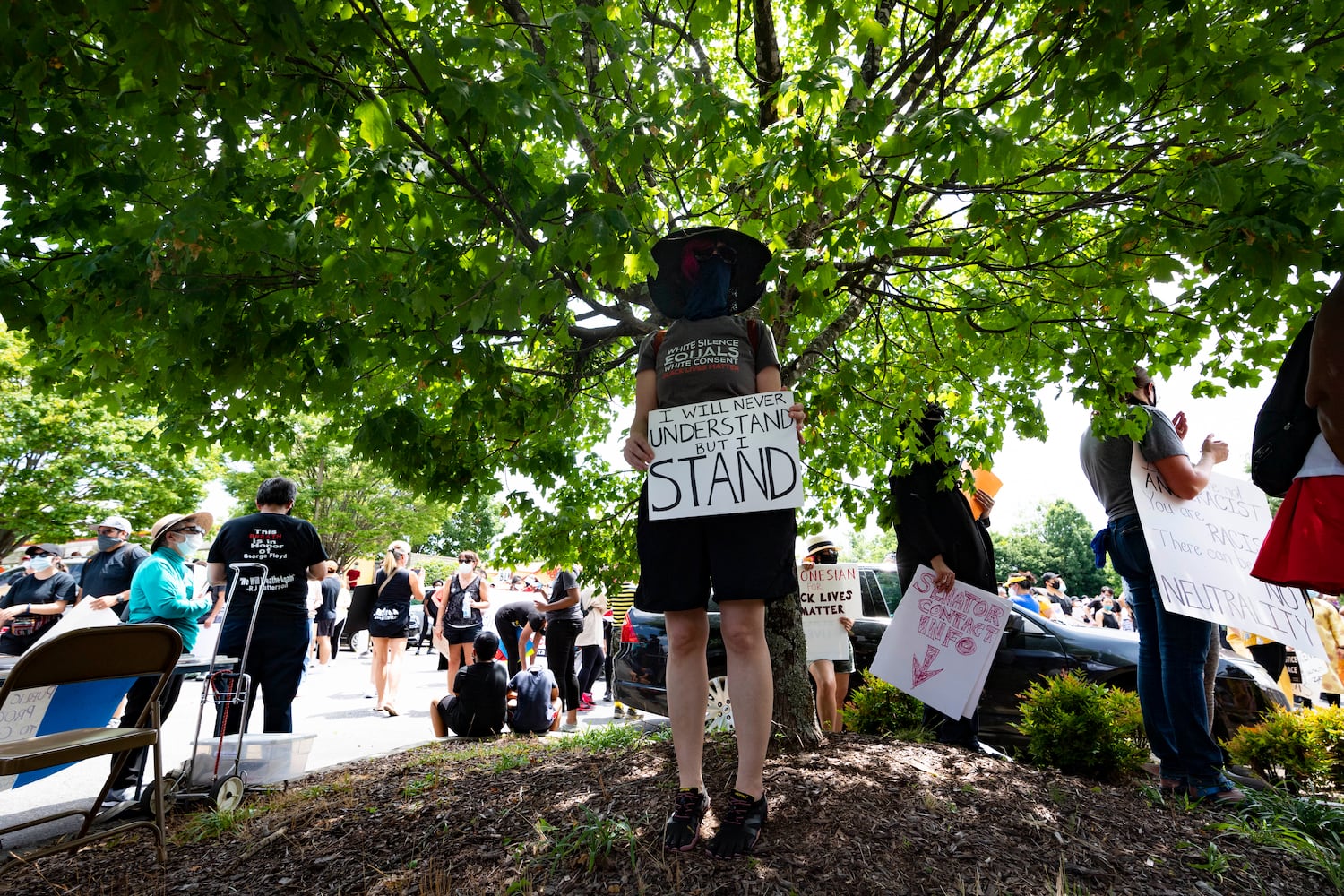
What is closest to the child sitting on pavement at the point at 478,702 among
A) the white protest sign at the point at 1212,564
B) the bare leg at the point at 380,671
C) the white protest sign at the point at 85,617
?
the white protest sign at the point at 85,617

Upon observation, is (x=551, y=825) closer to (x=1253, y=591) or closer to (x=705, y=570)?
(x=705, y=570)

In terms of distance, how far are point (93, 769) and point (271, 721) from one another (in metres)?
2.92

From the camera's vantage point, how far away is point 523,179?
2682 mm

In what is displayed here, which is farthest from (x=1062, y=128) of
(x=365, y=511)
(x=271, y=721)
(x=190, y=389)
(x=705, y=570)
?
(x=365, y=511)

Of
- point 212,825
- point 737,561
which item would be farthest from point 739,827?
point 212,825

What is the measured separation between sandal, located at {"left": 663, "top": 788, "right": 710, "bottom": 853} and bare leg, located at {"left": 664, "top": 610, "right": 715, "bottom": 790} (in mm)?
41

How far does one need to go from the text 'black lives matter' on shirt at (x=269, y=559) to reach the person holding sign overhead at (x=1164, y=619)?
5030 mm

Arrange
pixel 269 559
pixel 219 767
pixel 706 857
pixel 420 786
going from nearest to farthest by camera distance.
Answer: pixel 706 857, pixel 420 786, pixel 219 767, pixel 269 559

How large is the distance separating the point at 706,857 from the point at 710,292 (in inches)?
85.4

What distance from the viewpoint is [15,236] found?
9.48ft

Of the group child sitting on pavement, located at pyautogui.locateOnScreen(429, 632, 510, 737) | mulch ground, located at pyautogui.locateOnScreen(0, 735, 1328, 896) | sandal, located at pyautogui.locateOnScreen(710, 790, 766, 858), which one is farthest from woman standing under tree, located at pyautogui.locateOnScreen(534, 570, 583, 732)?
sandal, located at pyautogui.locateOnScreen(710, 790, 766, 858)

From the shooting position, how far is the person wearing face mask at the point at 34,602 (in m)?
8.37

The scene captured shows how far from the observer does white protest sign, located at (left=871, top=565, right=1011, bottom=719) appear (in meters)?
4.23

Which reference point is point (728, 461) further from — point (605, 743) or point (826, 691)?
point (826, 691)
